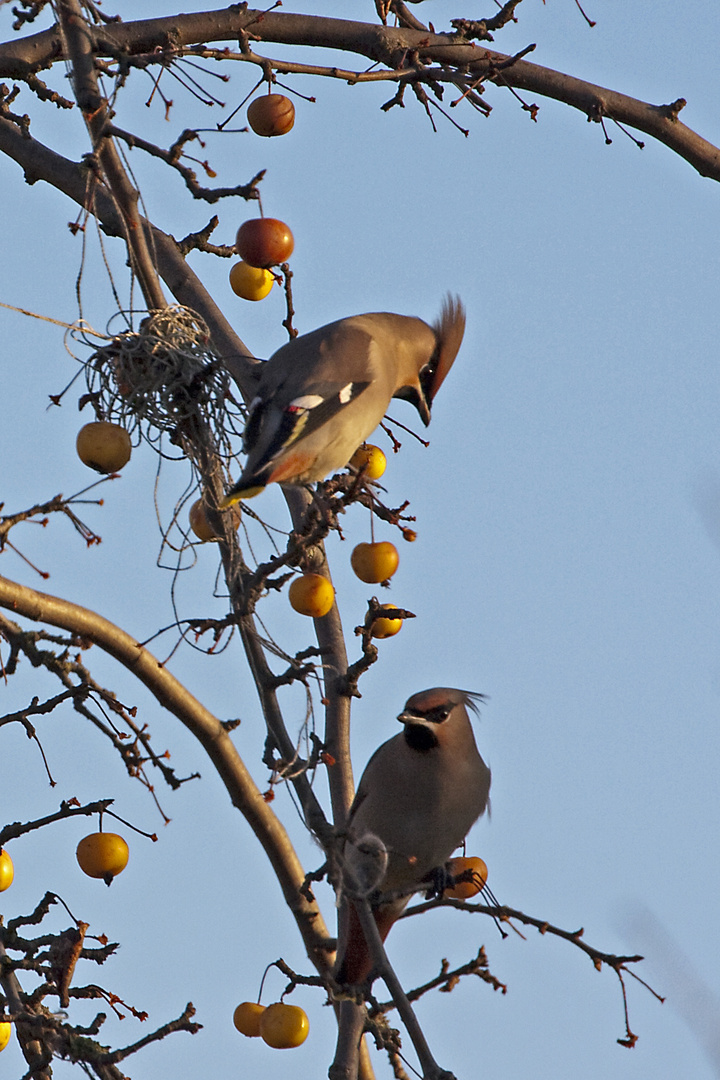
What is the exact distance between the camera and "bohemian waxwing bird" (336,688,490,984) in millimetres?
3848

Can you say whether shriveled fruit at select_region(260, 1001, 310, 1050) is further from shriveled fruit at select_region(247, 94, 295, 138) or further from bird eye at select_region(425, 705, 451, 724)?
shriveled fruit at select_region(247, 94, 295, 138)

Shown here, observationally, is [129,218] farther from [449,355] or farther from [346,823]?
[346,823]

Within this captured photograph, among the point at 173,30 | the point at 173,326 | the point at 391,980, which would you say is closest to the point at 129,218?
the point at 173,326

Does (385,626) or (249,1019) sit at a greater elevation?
(385,626)

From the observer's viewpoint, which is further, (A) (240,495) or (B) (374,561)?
(B) (374,561)

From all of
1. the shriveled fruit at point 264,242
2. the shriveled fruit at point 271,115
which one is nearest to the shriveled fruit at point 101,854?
the shriveled fruit at point 264,242

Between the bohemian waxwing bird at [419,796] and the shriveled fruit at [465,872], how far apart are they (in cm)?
6

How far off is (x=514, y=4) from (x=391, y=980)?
2.53 m

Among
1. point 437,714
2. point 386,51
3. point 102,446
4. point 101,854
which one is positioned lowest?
point 101,854

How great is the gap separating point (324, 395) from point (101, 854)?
45.3 inches

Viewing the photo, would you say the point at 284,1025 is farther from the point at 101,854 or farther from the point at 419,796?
the point at 419,796

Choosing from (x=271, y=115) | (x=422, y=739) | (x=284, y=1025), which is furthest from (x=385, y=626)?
(x=271, y=115)

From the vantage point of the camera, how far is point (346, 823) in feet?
11.8

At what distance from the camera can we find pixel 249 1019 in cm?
349
